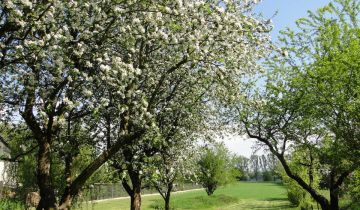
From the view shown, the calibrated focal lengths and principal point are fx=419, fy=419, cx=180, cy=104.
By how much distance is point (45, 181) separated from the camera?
42.9ft

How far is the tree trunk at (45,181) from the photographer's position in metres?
12.9

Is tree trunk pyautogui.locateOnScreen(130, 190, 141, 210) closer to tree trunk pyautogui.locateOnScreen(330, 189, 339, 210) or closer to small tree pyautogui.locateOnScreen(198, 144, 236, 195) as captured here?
tree trunk pyautogui.locateOnScreen(330, 189, 339, 210)

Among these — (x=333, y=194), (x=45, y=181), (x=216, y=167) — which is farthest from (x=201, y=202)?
(x=45, y=181)

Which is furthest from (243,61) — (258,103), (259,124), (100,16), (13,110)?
(259,124)

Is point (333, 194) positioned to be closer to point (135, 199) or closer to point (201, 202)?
point (135, 199)

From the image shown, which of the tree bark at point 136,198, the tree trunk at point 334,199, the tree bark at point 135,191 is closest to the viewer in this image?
the tree bark at point 135,191

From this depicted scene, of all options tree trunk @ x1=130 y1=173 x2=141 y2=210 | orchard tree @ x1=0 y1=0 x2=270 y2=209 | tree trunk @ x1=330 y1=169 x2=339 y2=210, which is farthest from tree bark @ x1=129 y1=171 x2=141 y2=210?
tree trunk @ x1=330 y1=169 x2=339 y2=210

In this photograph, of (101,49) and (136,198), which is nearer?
(101,49)

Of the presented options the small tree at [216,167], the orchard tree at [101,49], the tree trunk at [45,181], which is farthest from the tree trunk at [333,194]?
the small tree at [216,167]

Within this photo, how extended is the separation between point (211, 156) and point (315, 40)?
5044cm

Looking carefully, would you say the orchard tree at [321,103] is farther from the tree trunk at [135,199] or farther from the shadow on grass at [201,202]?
the shadow on grass at [201,202]

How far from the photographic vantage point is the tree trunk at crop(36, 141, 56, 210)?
1287 centimetres

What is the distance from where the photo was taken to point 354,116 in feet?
56.9

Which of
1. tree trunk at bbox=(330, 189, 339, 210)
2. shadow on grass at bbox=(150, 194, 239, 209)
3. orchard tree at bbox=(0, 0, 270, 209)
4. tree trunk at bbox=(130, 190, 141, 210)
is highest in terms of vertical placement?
orchard tree at bbox=(0, 0, 270, 209)
